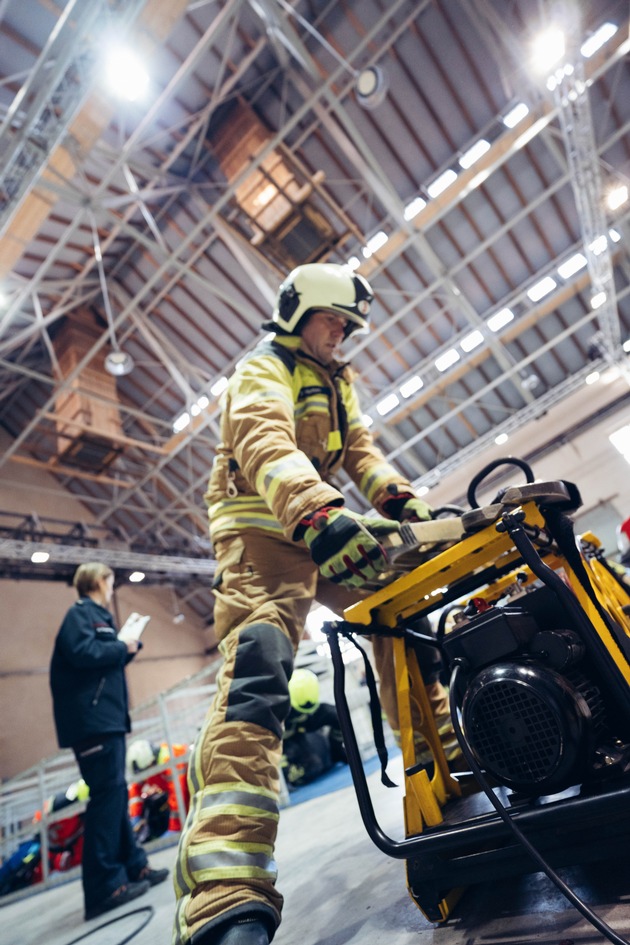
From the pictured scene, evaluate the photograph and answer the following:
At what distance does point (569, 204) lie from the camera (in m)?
9.20

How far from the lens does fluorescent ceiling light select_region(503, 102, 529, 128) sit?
8102 mm

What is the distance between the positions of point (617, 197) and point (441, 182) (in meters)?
3.05

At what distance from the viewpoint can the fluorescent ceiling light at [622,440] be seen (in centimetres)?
1114

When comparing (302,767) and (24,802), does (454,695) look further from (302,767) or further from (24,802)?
(24,802)

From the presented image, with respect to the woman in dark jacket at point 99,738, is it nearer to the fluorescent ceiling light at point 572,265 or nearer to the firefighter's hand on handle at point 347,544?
the firefighter's hand on handle at point 347,544

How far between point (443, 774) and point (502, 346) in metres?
10.6

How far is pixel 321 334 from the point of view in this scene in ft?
6.73

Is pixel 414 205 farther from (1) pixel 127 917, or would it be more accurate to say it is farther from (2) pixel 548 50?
(1) pixel 127 917

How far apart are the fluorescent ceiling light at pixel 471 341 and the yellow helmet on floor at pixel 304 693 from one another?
8.12 metres

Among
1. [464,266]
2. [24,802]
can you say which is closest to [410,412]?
[464,266]

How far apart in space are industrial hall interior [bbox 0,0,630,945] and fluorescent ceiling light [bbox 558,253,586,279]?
17 centimetres

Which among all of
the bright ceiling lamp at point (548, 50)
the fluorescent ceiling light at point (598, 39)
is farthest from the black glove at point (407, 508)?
the fluorescent ceiling light at point (598, 39)

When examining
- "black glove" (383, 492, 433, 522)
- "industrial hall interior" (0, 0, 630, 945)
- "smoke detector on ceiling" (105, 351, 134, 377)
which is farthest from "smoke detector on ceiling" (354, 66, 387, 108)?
"black glove" (383, 492, 433, 522)

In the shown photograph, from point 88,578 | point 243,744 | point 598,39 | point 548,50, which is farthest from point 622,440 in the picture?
point 243,744
